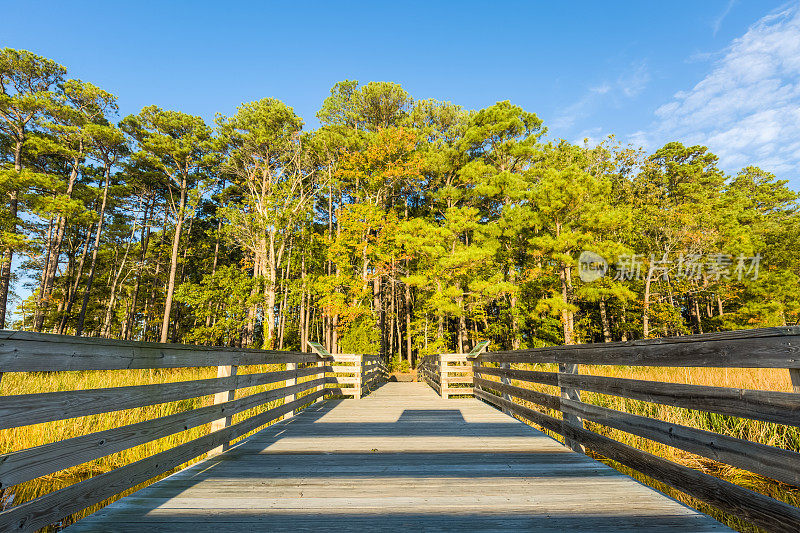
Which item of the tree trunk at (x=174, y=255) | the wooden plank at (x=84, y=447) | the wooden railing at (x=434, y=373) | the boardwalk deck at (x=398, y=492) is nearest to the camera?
the wooden plank at (x=84, y=447)

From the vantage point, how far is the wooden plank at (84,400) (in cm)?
164

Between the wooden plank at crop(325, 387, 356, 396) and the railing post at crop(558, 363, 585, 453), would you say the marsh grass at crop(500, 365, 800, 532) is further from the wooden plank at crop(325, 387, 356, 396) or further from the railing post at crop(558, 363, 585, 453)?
the wooden plank at crop(325, 387, 356, 396)

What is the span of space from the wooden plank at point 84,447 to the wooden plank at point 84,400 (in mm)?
133

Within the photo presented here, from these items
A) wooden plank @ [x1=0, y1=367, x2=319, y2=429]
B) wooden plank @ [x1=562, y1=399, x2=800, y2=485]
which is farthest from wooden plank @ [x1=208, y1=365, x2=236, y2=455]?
wooden plank @ [x1=562, y1=399, x2=800, y2=485]

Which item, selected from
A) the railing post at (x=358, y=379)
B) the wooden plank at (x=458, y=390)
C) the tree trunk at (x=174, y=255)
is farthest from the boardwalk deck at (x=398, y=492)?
the tree trunk at (x=174, y=255)

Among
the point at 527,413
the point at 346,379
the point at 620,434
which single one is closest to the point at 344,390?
the point at 346,379

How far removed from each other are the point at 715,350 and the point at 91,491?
12.1 ft

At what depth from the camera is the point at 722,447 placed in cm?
197

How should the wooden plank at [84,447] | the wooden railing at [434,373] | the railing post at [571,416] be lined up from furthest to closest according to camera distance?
the wooden railing at [434,373], the railing post at [571,416], the wooden plank at [84,447]

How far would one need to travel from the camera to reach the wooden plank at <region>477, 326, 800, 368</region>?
1.73m

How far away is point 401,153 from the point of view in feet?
70.6

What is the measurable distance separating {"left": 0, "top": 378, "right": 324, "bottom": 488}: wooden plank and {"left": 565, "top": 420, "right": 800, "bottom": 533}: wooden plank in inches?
134

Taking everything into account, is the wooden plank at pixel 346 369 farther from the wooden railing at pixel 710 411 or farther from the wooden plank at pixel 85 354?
the wooden railing at pixel 710 411

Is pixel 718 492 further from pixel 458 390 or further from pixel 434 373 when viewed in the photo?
pixel 434 373
